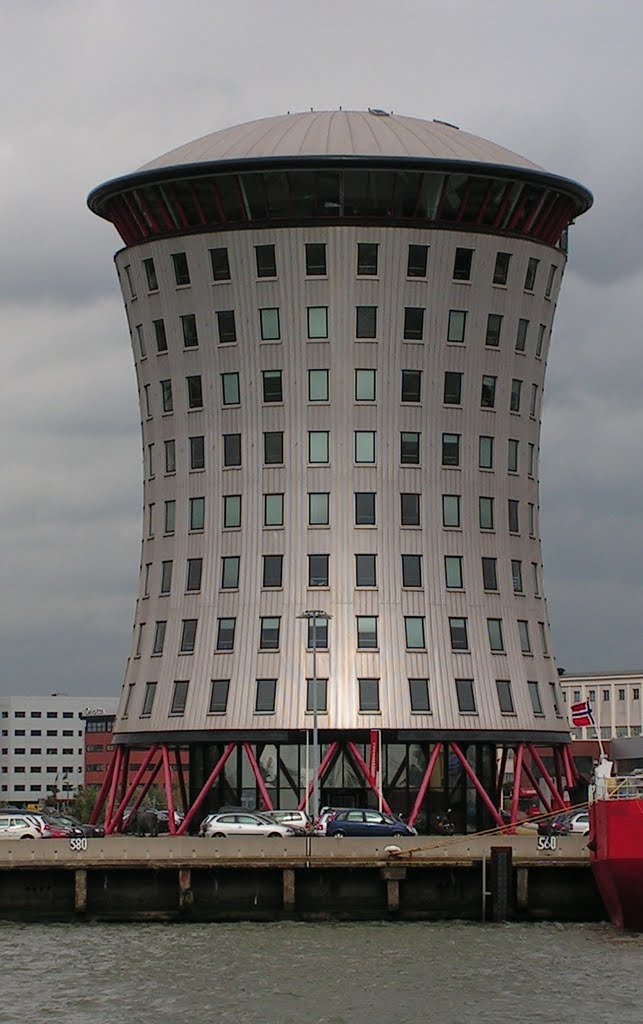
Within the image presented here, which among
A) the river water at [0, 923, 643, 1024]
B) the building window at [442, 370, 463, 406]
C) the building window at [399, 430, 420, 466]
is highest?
the building window at [442, 370, 463, 406]

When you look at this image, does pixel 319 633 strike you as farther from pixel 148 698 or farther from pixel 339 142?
pixel 339 142

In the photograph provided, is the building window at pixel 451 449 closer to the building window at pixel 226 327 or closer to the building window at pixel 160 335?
the building window at pixel 226 327

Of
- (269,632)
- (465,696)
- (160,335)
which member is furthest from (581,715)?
(160,335)

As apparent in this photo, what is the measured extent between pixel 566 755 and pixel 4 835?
25.9 metres

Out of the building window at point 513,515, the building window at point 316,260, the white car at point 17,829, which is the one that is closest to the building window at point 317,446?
the building window at point 316,260

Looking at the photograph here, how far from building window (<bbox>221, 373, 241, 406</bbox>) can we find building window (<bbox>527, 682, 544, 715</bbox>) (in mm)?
18036

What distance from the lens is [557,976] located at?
5872cm

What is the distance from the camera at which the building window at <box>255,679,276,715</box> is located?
3588 inches

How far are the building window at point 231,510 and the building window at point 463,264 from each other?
13618mm

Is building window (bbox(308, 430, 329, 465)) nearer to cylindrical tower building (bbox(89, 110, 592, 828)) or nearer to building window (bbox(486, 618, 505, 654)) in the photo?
cylindrical tower building (bbox(89, 110, 592, 828))

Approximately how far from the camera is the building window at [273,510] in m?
92.3

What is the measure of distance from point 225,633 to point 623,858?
30005mm

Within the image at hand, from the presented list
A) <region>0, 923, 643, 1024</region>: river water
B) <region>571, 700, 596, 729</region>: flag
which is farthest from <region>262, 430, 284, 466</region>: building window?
<region>0, 923, 643, 1024</region>: river water

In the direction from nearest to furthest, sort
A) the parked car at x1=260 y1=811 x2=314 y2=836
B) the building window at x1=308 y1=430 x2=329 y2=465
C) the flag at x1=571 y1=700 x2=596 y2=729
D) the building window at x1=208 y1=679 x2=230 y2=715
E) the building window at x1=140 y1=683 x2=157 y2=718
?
the flag at x1=571 y1=700 x2=596 y2=729, the parked car at x1=260 y1=811 x2=314 y2=836, the building window at x1=208 y1=679 x2=230 y2=715, the building window at x1=308 y1=430 x2=329 y2=465, the building window at x1=140 y1=683 x2=157 y2=718
